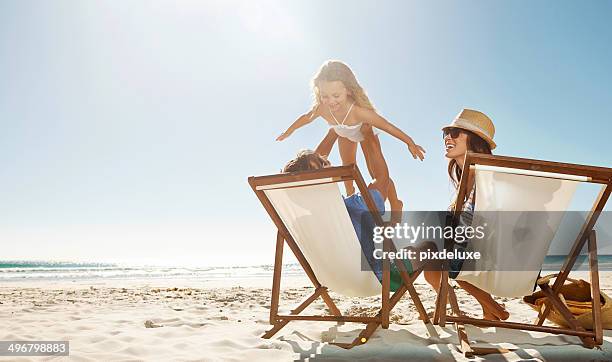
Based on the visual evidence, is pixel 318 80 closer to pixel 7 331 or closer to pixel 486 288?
pixel 486 288

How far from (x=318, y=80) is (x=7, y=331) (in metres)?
3.18

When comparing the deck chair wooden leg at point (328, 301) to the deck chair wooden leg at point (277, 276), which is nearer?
the deck chair wooden leg at point (277, 276)

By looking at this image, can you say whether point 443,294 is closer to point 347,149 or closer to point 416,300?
point 416,300

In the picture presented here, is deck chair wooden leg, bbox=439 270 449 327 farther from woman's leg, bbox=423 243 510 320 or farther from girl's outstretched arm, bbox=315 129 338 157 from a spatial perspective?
girl's outstretched arm, bbox=315 129 338 157

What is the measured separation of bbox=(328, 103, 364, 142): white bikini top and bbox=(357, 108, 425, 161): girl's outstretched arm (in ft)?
0.34

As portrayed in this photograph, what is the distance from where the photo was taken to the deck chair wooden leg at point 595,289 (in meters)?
2.38

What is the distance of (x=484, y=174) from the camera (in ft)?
7.91

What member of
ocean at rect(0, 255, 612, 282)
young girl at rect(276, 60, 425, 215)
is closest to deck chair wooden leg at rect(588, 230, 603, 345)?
young girl at rect(276, 60, 425, 215)

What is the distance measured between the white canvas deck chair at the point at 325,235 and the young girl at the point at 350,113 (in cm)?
105

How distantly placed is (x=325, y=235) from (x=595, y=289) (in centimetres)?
153

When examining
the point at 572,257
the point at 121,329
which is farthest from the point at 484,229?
the point at 121,329

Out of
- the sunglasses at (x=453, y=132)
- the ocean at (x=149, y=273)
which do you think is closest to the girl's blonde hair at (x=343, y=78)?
the sunglasses at (x=453, y=132)

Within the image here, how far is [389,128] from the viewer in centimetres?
368

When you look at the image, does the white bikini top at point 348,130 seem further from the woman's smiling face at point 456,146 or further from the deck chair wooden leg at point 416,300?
the deck chair wooden leg at point 416,300
